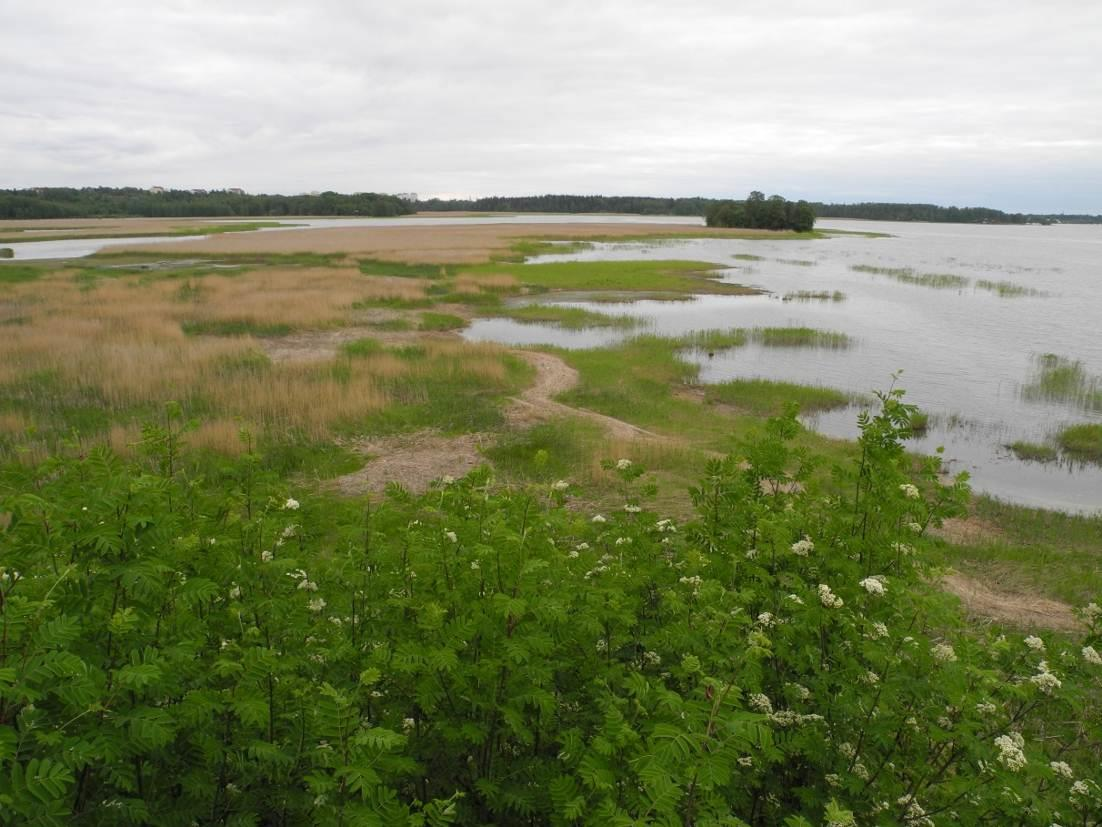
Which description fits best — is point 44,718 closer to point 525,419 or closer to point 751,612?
point 751,612

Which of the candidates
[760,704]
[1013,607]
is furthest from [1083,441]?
[760,704]

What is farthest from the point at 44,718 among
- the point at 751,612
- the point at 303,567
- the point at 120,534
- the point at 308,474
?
the point at 308,474

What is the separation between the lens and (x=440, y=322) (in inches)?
1293

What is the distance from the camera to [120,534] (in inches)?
123

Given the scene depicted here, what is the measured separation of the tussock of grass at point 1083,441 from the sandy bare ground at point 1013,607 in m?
10.0

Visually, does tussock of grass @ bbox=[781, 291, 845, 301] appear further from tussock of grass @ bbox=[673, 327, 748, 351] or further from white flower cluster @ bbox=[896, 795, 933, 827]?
white flower cluster @ bbox=[896, 795, 933, 827]

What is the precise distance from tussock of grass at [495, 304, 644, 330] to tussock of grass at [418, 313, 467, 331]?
3.32 metres

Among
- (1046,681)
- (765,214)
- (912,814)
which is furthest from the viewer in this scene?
(765,214)

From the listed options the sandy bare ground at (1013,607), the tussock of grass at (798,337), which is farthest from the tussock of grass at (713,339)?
the sandy bare ground at (1013,607)

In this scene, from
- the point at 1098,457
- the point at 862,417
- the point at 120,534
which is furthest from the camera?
the point at 1098,457

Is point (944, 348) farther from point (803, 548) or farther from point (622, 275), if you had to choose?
point (803, 548)

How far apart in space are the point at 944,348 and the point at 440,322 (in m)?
22.1

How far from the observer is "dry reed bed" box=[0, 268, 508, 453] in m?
17.1

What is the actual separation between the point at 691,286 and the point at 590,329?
1685cm
